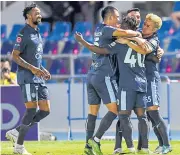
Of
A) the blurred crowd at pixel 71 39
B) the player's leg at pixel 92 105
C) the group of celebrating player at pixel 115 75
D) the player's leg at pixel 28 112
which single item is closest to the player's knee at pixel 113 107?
the group of celebrating player at pixel 115 75

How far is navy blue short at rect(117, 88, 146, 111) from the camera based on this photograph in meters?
12.6

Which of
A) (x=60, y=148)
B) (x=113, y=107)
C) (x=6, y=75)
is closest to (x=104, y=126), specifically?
(x=113, y=107)

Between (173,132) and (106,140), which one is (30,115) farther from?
(173,132)

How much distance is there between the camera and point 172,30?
25750 mm

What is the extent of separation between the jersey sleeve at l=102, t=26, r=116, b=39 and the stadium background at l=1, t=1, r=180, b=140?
576 cm

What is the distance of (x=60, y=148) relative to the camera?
15.1 meters

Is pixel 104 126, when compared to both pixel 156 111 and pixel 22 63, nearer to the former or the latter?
pixel 156 111

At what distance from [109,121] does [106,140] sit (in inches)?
175

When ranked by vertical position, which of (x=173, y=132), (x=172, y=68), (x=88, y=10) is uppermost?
(x=88, y=10)

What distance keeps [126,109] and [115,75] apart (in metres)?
0.68

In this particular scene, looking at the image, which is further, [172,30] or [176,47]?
[172,30]

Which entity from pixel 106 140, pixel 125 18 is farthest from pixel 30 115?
pixel 106 140

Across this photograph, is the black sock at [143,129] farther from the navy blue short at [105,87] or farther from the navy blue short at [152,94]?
the navy blue short at [105,87]

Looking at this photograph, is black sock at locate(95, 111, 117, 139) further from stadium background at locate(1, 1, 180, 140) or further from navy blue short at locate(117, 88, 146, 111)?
stadium background at locate(1, 1, 180, 140)
